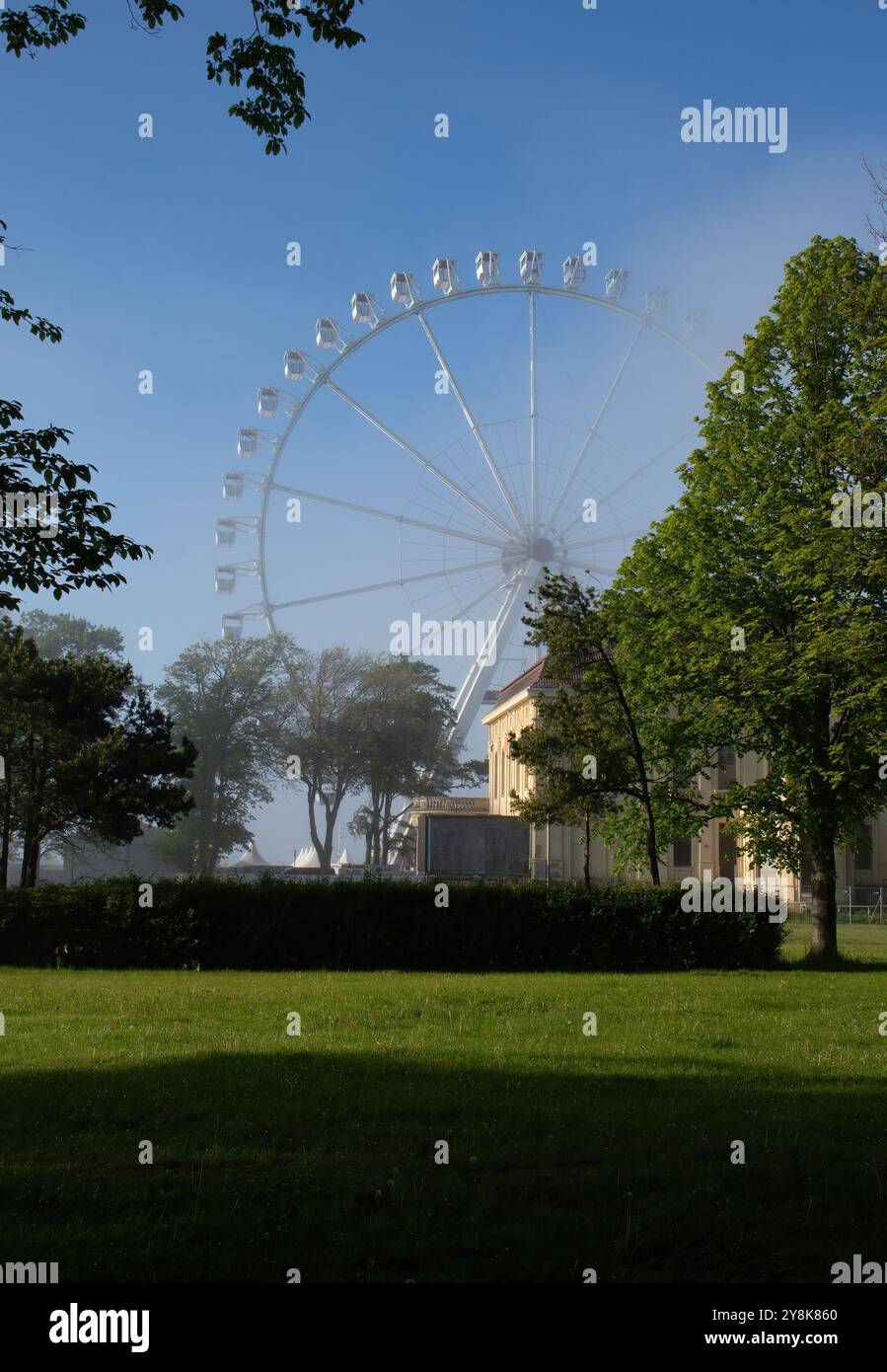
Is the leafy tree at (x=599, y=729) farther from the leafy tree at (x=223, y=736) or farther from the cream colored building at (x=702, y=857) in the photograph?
the leafy tree at (x=223, y=736)

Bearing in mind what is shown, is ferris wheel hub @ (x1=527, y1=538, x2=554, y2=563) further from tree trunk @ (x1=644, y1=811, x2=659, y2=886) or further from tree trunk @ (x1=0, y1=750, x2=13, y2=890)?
tree trunk @ (x1=644, y1=811, x2=659, y2=886)

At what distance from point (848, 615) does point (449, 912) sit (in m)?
10.5

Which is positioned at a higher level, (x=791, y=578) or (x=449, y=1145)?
(x=791, y=578)

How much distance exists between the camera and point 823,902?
29859 millimetres

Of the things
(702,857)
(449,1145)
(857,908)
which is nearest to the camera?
(449,1145)

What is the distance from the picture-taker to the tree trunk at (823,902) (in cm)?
2883

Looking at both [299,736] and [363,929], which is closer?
[363,929]

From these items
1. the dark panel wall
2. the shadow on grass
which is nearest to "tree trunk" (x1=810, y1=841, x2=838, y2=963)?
the shadow on grass

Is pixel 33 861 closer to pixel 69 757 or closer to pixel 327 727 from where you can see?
pixel 69 757

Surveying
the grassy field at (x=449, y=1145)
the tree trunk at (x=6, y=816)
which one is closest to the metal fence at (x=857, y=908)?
the tree trunk at (x=6, y=816)

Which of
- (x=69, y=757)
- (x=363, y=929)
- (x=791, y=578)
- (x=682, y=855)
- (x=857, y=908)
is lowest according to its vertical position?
(x=857, y=908)

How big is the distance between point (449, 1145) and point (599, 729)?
82.2 ft

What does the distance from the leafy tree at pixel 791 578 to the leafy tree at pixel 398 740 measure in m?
60.3

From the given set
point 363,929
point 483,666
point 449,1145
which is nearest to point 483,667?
point 483,666
